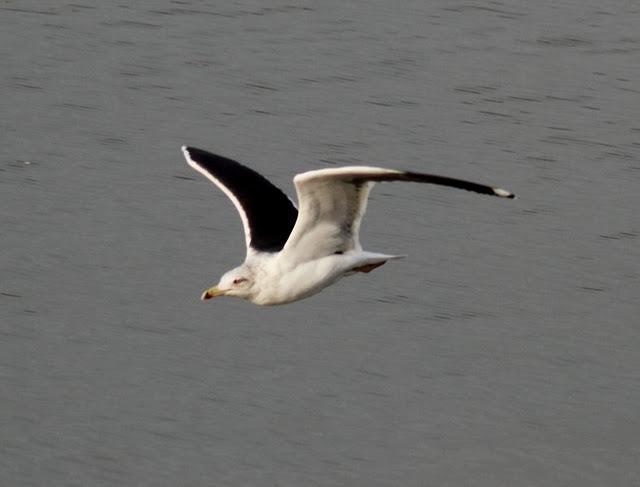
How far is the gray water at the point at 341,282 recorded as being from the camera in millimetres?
11805

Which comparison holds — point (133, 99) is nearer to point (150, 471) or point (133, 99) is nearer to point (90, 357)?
point (90, 357)

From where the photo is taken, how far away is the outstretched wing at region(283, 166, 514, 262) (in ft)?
30.5

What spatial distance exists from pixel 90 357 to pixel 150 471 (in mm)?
1418

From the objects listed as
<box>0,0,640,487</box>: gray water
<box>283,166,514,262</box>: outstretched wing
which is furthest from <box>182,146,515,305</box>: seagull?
<box>0,0,640,487</box>: gray water

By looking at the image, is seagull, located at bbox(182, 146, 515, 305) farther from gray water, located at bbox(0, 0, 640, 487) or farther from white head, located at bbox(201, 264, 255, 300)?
gray water, located at bbox(0, 0, 640, 487)

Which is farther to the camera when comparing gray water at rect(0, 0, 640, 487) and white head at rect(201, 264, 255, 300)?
gray water at rect(0, 0, 640, 487)

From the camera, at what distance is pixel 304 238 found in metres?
10.0

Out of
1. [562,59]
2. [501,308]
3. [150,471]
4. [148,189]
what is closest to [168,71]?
[148,189]

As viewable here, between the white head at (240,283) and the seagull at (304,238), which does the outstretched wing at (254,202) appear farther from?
the white head at (240,283)

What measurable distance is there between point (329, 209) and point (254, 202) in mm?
1214

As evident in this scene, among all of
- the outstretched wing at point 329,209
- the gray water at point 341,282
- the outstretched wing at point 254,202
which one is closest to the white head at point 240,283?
the outstretched wing at point 254,202

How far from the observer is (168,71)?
17.3 m

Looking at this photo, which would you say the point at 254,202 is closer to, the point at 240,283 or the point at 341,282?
the point at 240,283

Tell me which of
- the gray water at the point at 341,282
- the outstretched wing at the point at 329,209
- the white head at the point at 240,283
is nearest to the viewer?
the outstretched wing at the point at 329,209
